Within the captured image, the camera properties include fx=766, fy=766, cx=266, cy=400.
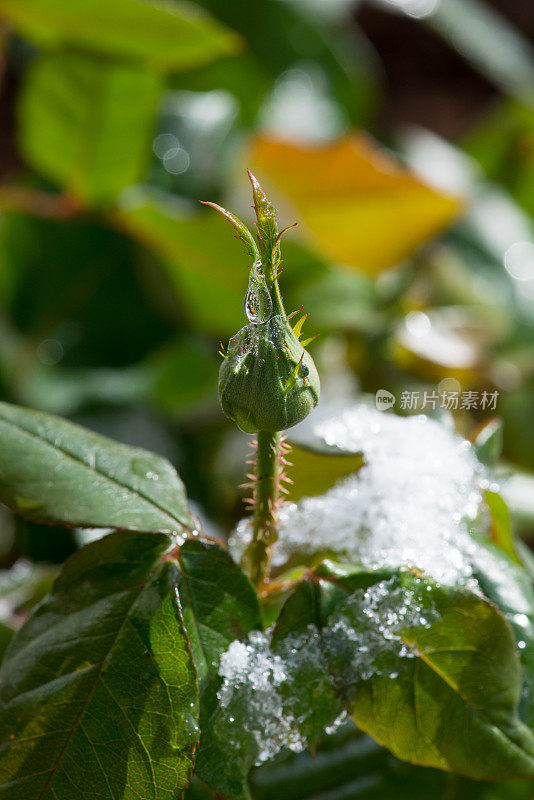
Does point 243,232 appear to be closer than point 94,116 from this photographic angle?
Yes

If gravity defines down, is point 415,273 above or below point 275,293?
below

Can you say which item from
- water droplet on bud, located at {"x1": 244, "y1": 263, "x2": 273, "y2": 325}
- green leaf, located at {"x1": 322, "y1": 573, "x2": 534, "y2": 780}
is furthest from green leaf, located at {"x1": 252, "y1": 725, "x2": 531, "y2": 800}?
water droplet on bud, located at {"x1": 244, "y1": 263, "x2": 273, "y2": 325}

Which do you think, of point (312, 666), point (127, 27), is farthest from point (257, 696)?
point (127, 27)

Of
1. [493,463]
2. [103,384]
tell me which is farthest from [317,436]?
[103,384]

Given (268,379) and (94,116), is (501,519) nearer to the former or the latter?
(268,379)

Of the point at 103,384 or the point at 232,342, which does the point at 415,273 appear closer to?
the point at 103,384

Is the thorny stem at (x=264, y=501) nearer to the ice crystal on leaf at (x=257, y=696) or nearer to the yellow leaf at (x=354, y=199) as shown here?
the ice crystal on leaf at (x=257, y=696)

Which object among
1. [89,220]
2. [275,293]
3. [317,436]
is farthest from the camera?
[89,220]
